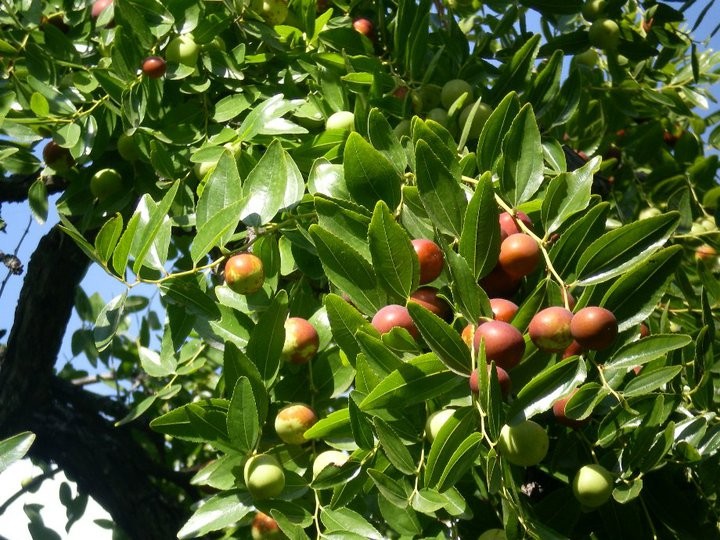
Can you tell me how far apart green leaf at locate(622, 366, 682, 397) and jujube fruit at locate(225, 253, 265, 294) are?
0.60 meters

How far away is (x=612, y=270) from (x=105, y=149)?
1263mm

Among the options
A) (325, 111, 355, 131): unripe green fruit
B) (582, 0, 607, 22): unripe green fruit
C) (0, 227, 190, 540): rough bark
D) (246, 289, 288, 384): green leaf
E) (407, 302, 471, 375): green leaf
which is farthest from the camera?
(0, 227, 190, 540): rough bark

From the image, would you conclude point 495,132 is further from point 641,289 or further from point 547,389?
point 547,389

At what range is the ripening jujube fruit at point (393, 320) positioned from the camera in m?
1.15

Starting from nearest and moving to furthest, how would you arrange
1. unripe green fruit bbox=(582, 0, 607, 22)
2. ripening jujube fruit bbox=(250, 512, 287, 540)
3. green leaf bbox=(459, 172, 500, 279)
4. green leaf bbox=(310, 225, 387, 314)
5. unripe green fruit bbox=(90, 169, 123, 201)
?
green leaf bbox=(459, 172, 500, 279)
green leaf bbox=(310, 225, 387, 314)
ripening jujube fruit bbox=(250, 512, 287, 540)
unripe green fruit bbox=(90, 169, 123, 201)
unripe green fruit bbox=(582, 0, 607, 22)

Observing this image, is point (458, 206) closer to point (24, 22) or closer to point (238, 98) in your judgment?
point (238, 98)

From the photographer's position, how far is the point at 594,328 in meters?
1.05

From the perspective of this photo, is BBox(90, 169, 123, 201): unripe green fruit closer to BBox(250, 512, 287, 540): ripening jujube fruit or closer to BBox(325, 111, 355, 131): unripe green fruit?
BBox(325, 111, 355, 131): unripe green fruit

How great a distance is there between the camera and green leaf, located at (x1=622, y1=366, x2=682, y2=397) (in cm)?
117

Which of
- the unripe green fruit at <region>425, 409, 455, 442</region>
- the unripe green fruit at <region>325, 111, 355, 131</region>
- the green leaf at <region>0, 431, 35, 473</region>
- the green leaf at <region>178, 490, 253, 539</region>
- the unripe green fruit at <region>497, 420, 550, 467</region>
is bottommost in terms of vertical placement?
the green leaf at <region>178, 490, 253, 539</region>

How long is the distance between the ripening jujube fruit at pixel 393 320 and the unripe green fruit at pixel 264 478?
0.28 m

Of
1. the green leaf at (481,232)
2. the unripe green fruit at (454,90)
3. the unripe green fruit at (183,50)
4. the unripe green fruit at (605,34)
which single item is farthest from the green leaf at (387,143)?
the unripe green fruit at (605,34)

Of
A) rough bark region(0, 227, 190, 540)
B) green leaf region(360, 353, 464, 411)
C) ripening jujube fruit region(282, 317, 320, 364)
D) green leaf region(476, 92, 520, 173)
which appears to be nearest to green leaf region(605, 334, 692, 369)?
green leaf region(360, 353, 464, 411)

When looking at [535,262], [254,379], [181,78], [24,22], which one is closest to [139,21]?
[181,78]
